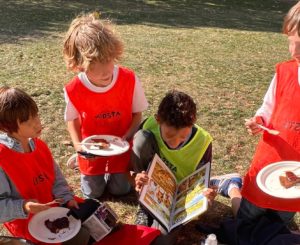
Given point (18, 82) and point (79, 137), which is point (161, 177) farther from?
point (18, 82)

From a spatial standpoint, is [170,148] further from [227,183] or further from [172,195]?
[227,183]

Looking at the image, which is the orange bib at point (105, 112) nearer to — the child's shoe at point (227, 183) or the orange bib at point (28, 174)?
the orange bib at point (28, 174)

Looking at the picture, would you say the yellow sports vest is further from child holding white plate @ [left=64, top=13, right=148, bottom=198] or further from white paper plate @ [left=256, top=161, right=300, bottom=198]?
white paper plate @ [left=256, top=161, right=300, bottom=198]

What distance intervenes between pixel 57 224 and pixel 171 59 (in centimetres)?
501

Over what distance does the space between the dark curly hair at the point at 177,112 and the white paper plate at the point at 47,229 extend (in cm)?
82

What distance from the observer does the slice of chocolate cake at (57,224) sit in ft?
7.99

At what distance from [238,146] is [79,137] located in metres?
1.75

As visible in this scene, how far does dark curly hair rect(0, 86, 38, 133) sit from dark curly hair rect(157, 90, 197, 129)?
81cm

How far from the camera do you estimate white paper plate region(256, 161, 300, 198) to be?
2404 millimetres

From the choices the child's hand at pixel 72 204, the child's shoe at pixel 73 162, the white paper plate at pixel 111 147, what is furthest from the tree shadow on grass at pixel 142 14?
the child's hand at pixel 72 204

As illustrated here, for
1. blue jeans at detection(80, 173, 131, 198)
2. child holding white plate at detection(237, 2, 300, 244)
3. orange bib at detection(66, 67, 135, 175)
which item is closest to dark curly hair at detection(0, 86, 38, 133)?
orange bib at detection(66, 67, 135, 175)

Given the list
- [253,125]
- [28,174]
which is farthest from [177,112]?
[28,174]

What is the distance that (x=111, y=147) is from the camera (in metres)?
3.00

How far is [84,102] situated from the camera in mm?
3117
